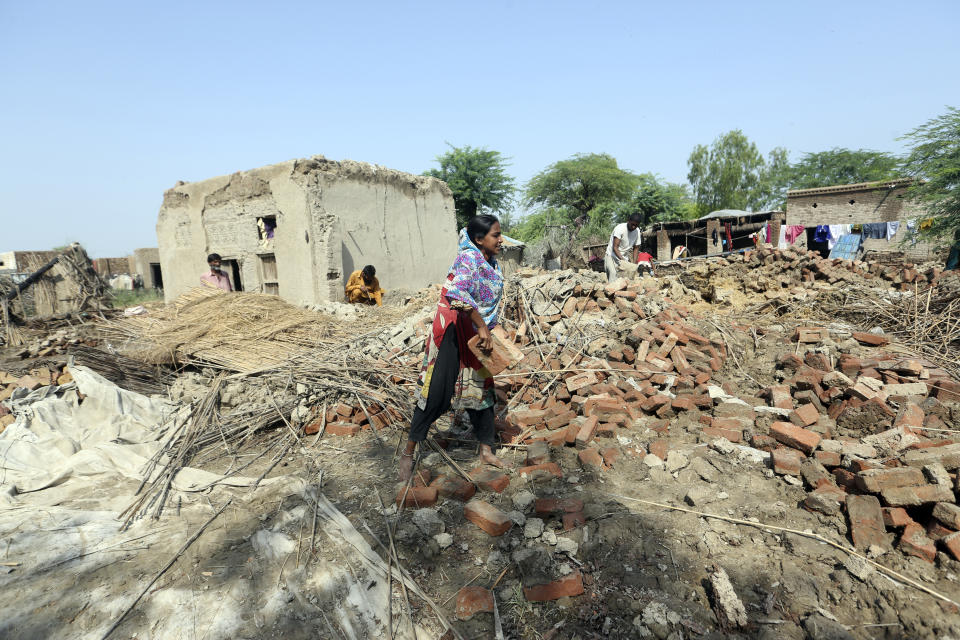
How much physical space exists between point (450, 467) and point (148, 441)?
2.78 metres

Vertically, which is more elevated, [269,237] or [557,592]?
[269,237]

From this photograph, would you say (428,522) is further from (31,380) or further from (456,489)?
(31,380)

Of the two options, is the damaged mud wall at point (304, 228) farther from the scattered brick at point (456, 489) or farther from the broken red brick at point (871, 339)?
the broken red brick at point (871, 339)

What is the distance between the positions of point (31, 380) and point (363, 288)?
15.9ft

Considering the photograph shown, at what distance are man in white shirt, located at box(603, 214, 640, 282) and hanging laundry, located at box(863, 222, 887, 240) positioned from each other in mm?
13856

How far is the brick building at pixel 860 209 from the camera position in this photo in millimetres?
16250

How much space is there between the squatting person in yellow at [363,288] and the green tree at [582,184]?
2608 cm

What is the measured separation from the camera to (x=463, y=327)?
307 cm

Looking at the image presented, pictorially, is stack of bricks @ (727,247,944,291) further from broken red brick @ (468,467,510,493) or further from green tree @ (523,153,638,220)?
green tree @ (523,153,638,220)

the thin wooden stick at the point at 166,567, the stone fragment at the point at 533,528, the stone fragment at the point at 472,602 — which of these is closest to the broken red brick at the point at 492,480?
the stone fragment at the point at 533,528

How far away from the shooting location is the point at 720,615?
189 centimetres

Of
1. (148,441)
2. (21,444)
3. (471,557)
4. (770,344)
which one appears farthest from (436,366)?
(770,344)

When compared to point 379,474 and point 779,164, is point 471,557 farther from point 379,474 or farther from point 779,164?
point 779,164

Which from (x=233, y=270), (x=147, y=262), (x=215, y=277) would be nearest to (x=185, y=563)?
(x=215, y=277)
